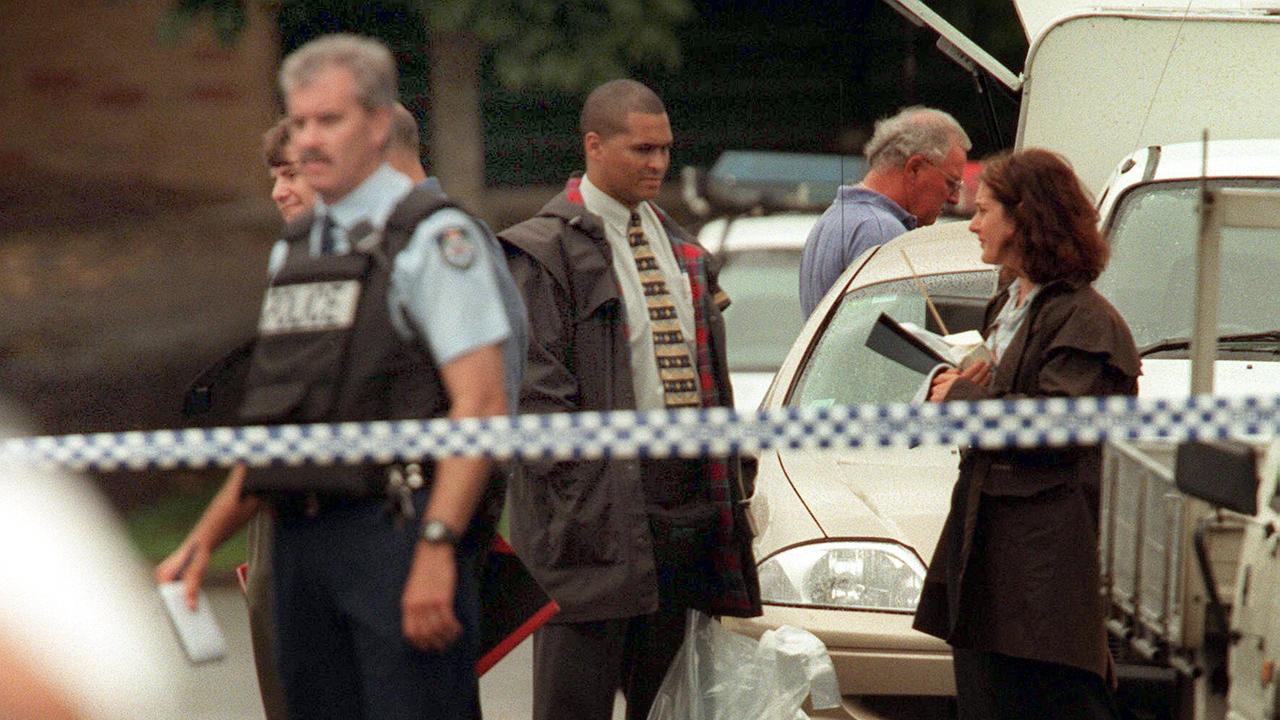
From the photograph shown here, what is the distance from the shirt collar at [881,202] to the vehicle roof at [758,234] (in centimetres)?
308

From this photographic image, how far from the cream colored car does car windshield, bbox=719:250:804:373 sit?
10.4 feet

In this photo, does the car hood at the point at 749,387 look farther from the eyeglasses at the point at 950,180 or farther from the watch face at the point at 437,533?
the watch face at the point at 437,533

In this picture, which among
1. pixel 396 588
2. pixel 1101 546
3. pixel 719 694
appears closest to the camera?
pixel 396 588

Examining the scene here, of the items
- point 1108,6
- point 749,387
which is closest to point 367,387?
point 1108,6

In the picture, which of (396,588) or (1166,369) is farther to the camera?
(1166,369)

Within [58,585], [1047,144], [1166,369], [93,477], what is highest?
[1047,144]

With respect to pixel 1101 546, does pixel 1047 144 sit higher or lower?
higher

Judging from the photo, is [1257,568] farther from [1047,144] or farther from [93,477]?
[93,477]

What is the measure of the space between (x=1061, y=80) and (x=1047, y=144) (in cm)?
21

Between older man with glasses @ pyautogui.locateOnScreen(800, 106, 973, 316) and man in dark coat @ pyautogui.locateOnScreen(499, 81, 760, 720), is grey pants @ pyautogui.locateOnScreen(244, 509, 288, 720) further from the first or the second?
older man with glasses @ pyautogui.locateOnScreen(800, 106, 973, 316)

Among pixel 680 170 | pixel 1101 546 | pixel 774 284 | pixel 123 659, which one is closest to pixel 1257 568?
pixel 1101 546

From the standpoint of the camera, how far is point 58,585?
4348 mm

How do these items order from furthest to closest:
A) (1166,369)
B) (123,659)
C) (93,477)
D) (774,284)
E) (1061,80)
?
1. (93,477)
2. (774,284)
3. (1061,80)
4. (1166,369)
5. (123,659)

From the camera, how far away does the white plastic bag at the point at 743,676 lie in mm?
4684
